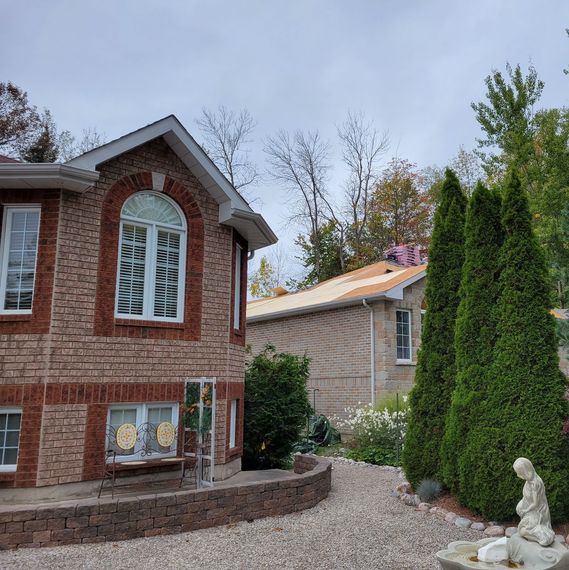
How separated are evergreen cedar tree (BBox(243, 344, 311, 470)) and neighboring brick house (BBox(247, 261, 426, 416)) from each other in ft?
14.9

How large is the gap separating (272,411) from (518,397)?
511cm

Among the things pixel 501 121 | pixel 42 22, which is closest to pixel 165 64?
pixel 42 22

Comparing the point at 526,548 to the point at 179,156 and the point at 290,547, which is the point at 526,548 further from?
the point at 179,156

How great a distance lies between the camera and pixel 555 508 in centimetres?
682

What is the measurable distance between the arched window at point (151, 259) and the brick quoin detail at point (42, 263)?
105 centimetres

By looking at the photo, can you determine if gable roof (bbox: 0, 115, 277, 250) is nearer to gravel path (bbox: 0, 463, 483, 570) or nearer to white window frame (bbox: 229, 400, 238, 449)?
white window frame (bbox: 229, 400, 238, 449)

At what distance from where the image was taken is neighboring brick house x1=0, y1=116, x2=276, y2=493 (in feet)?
24.9

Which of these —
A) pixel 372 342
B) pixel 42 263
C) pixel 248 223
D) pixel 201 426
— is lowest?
pixel 201 426

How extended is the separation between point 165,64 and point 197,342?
8388mm

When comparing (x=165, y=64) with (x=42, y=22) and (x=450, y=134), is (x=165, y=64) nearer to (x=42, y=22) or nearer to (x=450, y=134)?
(x=42, y=22)

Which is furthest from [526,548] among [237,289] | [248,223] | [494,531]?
[237,289]

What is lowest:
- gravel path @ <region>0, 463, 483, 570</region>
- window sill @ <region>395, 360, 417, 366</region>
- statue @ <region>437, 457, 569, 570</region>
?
gravel path @ <region>0, 463, 483, 570</region>

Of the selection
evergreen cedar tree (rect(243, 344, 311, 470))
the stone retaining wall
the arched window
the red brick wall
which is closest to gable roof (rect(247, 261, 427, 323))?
evergreen cedar tree (rect(243, 344, 311, 470))

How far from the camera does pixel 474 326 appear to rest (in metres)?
8.06
